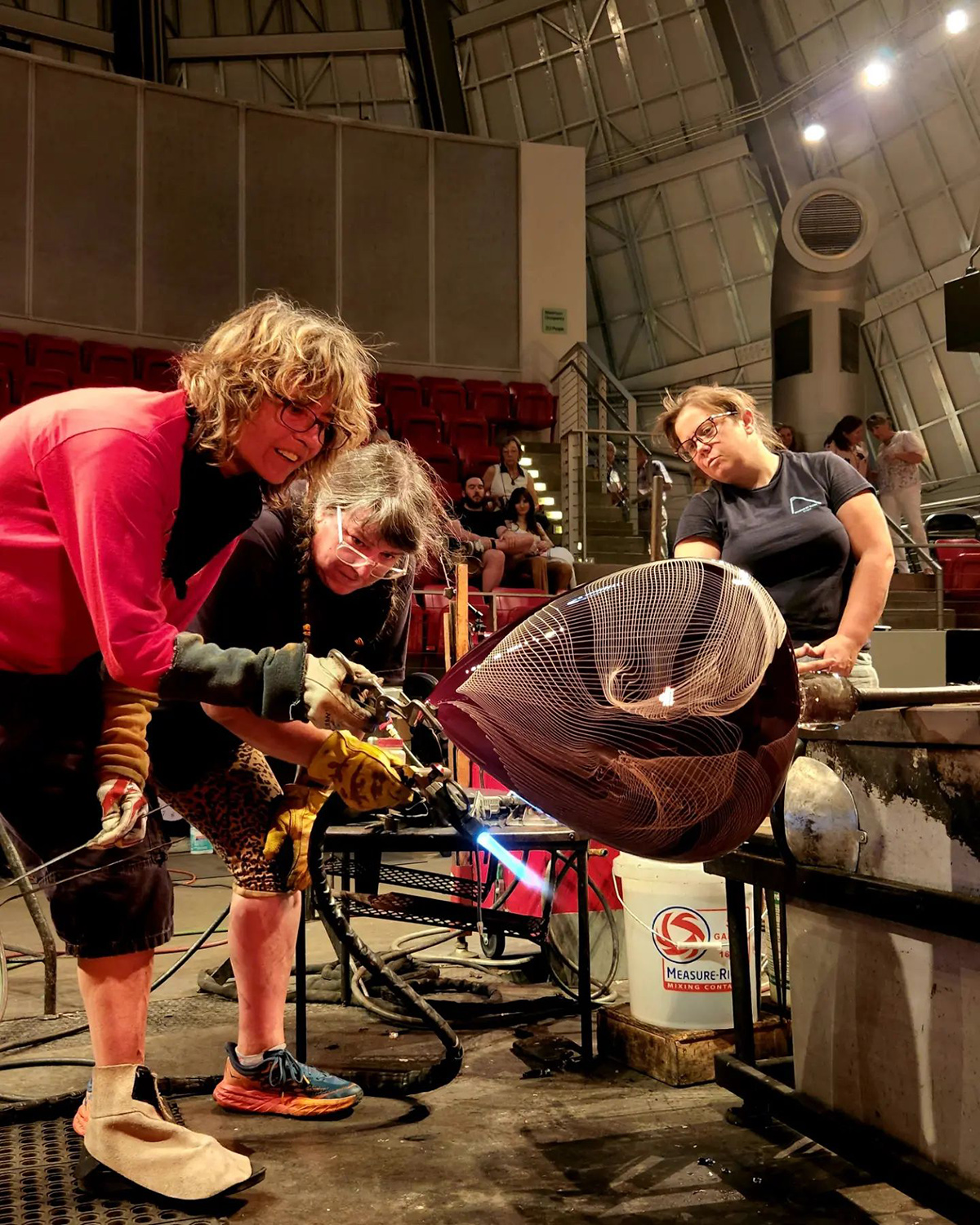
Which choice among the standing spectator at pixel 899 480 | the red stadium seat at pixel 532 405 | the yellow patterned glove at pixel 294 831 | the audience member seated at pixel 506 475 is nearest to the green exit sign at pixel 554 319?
the red stadium seat at pixel 532 405

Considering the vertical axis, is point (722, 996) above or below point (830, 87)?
below


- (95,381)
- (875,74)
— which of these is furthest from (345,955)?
(875,74)

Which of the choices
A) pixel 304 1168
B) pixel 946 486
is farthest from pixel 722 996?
pixel 946 486

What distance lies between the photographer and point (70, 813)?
153 cm

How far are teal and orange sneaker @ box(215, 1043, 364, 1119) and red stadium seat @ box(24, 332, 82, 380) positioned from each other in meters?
7.68

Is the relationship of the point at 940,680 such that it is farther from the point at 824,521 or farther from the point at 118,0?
the point at 118,0

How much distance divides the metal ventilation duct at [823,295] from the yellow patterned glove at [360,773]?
9104 millimetres

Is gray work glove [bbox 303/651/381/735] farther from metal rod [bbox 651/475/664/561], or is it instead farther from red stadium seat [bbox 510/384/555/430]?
red stadium seat [bbox 510/384/555/430]

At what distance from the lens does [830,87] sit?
1103 cm

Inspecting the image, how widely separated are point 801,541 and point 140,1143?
166 centimetres

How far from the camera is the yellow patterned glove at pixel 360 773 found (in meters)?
1.61

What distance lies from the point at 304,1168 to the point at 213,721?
2.63 ft

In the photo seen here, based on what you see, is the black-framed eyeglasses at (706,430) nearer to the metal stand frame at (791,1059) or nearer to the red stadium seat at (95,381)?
the metal stand frame at (791,1059)

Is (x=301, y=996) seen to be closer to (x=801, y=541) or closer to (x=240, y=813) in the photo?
(x=240, y=813)
